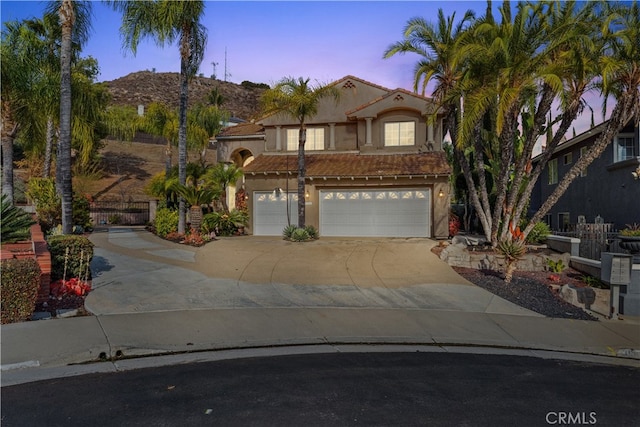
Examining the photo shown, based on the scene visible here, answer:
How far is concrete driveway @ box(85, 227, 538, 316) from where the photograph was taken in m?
9.80

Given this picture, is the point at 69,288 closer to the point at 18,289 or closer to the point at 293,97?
the point at 18,289

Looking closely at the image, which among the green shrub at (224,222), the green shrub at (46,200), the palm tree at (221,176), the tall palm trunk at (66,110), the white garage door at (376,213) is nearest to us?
the tall palm trunk at (66,110)

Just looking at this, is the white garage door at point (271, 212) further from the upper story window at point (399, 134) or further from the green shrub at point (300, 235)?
the upper story window at point (399, 134)

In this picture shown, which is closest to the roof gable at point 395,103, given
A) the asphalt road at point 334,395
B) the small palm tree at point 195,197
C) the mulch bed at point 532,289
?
the small palm tree at point 195,197

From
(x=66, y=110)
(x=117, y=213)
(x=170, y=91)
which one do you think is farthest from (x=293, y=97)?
(x=170, y=91)

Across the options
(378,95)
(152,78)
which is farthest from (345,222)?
(152,78)

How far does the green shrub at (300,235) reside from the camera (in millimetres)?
19688

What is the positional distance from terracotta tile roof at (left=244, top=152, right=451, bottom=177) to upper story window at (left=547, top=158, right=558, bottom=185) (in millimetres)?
8808

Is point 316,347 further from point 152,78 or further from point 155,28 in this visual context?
point 152,78

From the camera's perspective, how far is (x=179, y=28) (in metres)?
18.7

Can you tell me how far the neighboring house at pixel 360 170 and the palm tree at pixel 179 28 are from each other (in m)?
5.25

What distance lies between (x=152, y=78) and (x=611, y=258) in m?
118

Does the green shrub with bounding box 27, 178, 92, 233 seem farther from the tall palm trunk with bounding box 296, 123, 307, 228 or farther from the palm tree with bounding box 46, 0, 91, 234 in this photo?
the tall palm trunk with bounding box 296, 123, 307, 228

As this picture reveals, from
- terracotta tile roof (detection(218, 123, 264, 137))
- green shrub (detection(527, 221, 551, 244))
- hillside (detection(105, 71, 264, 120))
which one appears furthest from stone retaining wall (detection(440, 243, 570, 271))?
hillside (detection(105, 71, 264, 120))
